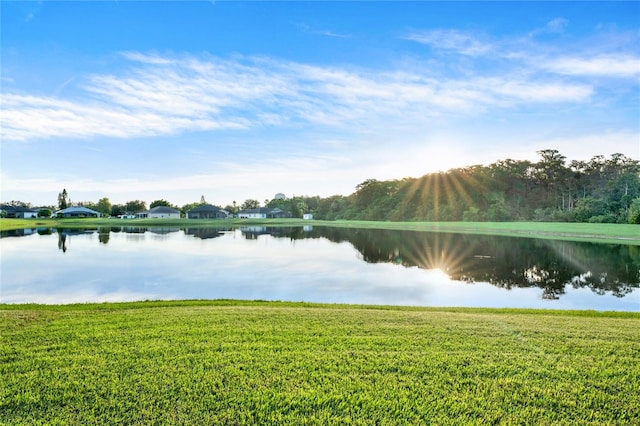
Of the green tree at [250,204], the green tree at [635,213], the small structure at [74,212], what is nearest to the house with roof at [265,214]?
the green tree at [250,204]

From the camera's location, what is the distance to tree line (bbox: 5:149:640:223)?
47844 mm

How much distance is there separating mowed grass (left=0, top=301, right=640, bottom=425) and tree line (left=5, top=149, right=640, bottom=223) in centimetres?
4569

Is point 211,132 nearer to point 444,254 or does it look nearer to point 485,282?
point 444,254

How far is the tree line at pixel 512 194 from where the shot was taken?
157ft

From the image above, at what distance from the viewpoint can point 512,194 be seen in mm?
64188

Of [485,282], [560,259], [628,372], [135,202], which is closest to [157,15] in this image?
[628,372]

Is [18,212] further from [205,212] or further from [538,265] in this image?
[538,265]

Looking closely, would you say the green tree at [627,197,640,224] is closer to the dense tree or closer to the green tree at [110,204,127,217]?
the dense tree

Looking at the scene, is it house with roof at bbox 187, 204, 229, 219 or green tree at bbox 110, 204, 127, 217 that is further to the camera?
green tree at bbox 110, 204, 127, 217

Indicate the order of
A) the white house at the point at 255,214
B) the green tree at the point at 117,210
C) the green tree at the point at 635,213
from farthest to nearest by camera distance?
the white house at the point at 255,214
the green tree at the point at 117,210
the green tree at the point at 635,213

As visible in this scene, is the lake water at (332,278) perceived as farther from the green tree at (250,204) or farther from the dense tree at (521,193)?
the green tree at (250,204)

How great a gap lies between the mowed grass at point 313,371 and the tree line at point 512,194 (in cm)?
4569

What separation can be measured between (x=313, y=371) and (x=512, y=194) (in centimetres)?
7008

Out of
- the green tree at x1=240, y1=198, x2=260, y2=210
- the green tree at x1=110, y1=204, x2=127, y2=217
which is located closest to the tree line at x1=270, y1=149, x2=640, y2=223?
the green tree at x1=240, y1=198, x2=260, y2=210
